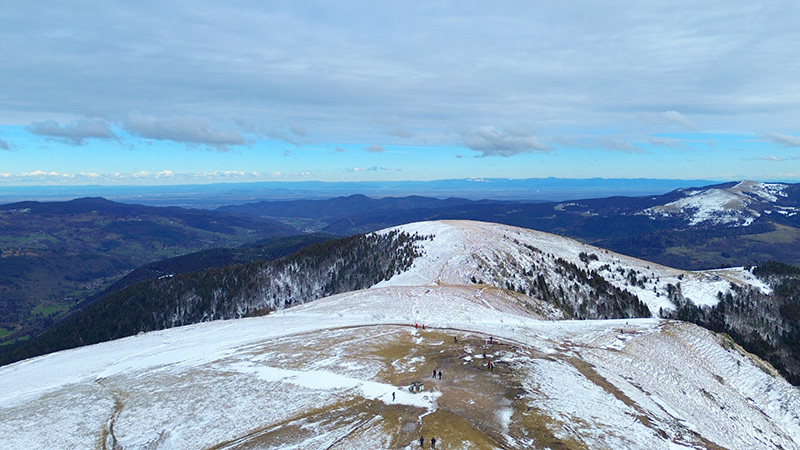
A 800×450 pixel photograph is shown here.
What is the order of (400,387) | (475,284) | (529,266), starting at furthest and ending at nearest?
(529,266) < (475,284) < (400,387)

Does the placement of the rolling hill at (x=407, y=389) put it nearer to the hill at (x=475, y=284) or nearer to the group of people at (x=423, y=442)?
the group of people at (x=423, y=442)

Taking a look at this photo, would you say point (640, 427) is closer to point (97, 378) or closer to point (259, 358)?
point (259, 358)

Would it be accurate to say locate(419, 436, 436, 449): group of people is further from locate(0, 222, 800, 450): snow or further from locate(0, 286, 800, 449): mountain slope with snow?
locate(0, 222, 800, 450): snow

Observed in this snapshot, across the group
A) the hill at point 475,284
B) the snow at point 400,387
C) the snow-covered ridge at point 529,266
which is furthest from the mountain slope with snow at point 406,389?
the snow-covered ridge at point 529,266

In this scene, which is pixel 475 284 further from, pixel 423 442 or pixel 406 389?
pixel 423 442

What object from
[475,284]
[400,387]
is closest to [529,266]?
[475,284]

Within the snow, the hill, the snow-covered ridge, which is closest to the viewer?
the snow

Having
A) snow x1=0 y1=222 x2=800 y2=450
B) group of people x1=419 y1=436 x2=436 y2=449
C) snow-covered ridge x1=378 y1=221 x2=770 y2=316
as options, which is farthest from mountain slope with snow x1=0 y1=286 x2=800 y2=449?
snow-covered ridge x1=378 y1=221 x2=770 y2=316

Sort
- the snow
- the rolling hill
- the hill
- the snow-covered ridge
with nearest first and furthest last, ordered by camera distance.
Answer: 1. the rolling hill
2. the snow
3. the hill
4. the snow-covered ridge
